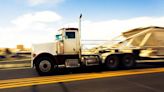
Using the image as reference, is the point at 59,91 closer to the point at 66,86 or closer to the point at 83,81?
the point at 66,86

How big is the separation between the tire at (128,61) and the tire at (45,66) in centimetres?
507

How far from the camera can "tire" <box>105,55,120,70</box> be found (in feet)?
55.6

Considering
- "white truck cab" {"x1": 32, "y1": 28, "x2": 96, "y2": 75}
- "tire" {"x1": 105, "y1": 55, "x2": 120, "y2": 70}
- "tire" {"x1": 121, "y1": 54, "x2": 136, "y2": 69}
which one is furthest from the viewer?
"tire" {"x1": 121, "y1": 54, "x2": 136, "y2": 69}

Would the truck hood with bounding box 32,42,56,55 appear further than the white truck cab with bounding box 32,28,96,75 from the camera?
Yes

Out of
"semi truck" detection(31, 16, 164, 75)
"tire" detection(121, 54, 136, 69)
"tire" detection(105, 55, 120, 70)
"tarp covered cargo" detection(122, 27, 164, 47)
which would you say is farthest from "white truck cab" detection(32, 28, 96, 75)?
"tarp covered cargo" detection(122, 27, 164, 47)

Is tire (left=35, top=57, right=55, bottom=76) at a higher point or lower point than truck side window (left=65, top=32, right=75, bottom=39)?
lower

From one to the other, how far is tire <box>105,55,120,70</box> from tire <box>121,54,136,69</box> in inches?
19.6

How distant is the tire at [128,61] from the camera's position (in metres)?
17.4

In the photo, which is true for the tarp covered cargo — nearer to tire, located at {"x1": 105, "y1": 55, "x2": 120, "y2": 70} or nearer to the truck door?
tire, located at {"x1": 105, "y1": 55, "x2": 120, "y2": 70}

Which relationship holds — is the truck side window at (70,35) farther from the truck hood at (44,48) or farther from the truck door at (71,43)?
the truck hood at (44,48)

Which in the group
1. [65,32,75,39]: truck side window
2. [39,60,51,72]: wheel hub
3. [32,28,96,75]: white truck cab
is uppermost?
[65,32,75,39]: truck side window

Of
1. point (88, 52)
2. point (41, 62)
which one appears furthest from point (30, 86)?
point (88, 52)

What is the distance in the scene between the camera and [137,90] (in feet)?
32.0

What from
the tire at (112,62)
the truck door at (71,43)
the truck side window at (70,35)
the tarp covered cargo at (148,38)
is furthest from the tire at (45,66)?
the tarp covered cargo at (148,38)
